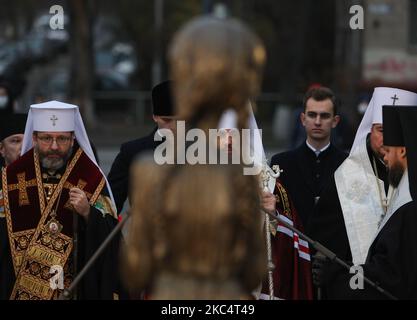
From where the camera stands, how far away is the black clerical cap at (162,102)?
29.1 ft

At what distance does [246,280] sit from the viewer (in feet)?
13.7

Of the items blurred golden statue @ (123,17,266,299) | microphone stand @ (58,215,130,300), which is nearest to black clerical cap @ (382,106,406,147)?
microphone stand @ (58,215,130,300)

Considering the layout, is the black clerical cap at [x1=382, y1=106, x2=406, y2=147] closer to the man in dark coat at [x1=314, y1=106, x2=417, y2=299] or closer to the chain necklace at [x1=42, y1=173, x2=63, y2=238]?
the man in dark coat at [x1=314, y1=106, x2=417, y2=299]

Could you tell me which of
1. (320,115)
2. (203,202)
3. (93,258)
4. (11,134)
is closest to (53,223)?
(11,134)

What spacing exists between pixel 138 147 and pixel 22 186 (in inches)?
63.6

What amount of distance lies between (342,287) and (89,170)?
5.23 feet

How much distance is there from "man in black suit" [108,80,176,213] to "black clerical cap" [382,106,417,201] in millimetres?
1689

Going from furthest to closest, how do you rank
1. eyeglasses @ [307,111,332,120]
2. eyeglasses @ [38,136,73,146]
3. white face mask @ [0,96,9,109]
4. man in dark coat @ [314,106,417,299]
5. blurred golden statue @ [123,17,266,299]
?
white face mask @ [0,96,9,109]
eyeglasses @ [307,111,332,120]
eyeglasses @ [38,136,73,146]
man in dark coat @ [314,106,417,299]
blurred golden statue @ [123,17,266,299]

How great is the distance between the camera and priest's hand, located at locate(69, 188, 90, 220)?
754cm

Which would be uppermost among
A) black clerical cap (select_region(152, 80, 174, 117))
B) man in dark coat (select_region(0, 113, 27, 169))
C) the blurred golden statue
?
the blurred golden statue

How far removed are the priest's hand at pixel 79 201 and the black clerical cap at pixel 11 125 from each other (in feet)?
5.73
